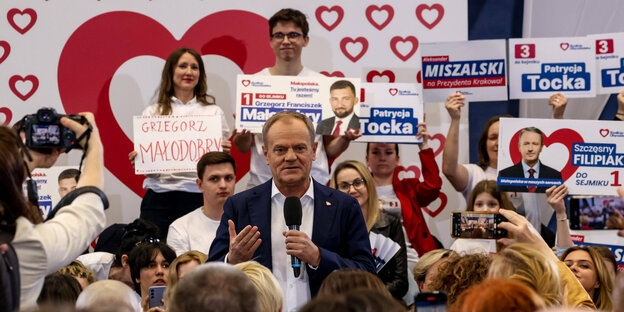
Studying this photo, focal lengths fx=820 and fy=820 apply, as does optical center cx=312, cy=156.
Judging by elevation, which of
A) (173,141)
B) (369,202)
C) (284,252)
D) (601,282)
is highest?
(173,141)

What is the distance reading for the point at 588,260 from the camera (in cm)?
508

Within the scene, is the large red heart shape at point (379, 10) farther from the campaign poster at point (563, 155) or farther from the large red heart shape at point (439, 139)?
the campaign poster at point (563, 155)

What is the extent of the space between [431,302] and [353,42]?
531 centimetres

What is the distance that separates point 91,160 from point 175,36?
4852mm

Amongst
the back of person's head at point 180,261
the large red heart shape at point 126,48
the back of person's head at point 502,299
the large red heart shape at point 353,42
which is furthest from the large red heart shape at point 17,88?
the back of person's head at point 502,299

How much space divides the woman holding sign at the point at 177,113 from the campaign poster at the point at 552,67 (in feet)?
8.12

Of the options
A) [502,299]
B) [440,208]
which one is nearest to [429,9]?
[440,208]

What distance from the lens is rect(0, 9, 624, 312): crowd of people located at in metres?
2.56

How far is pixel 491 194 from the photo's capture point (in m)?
6.08

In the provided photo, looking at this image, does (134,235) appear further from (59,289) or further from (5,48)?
(5,48)

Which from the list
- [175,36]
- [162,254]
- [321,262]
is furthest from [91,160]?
[175,36]

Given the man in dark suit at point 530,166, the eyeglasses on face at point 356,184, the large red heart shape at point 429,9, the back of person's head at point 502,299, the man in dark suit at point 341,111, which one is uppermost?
the large red heart shape at point 429,9

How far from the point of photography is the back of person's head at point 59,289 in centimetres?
396

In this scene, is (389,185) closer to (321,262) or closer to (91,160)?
(321,262)
